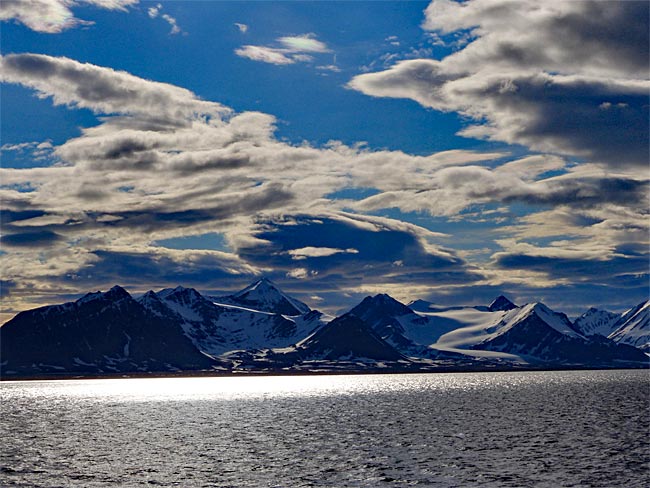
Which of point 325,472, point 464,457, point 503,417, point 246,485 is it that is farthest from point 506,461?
point 503,417

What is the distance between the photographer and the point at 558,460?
346 feet

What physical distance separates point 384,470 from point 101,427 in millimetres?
98636

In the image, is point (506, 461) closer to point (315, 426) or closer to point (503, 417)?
point (315, 426)

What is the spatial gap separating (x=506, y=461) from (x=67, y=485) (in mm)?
57447

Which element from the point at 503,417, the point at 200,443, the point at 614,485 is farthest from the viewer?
the point at 503,417

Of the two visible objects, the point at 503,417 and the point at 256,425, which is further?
the point at 503,417

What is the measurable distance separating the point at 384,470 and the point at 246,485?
20107mm

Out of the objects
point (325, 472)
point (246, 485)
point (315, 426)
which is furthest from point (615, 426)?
point (246, 485)

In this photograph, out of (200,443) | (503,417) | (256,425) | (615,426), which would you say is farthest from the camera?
(503,417)

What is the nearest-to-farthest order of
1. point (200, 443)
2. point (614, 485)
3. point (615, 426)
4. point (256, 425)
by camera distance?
point (614, 485) → point (200, 443) → point (615, 426) → point (256, 425)

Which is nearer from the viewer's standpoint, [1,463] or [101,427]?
[1,463]

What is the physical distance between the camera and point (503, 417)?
195875mm

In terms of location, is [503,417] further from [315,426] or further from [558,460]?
[558,460]

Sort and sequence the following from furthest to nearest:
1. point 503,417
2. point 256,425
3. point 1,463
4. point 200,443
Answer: point 503,417
point 256,425
point 200,443
point 1,463
